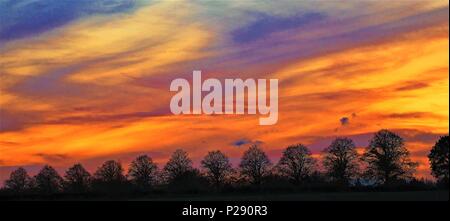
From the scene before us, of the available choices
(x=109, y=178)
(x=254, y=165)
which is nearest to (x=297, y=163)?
(x=254, y=165)

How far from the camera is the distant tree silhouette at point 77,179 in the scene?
9671cm

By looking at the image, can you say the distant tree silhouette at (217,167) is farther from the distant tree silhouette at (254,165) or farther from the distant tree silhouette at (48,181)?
the distant tree silhouette at (48,181)

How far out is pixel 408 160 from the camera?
88.6m

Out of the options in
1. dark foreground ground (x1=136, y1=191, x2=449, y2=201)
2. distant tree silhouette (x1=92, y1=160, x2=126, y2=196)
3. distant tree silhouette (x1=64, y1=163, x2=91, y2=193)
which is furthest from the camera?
distant tree silhouette (x1=64, y1=163, x2=91, y2=193)

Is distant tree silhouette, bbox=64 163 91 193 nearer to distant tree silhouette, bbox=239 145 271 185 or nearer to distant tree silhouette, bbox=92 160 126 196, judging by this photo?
distant tree silhouette, bbox=92 160 126 196

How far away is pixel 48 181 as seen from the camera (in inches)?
3944

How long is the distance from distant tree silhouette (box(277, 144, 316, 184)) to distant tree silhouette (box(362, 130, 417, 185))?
1021 centimetres

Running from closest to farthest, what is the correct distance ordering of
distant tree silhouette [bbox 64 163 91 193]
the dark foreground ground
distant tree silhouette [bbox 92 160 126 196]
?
the dark foreground ground, distant tree silhouette [bbox 92 160 126 196], distant tree silhouette [bbox 64 163 91 193]

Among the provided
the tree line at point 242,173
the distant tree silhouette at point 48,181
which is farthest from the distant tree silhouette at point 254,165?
the distant tree silhouette at point 48,181

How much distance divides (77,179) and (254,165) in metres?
28.1

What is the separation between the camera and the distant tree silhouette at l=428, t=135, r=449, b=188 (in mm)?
83375

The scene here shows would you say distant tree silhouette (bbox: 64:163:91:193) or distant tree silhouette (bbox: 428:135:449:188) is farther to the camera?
distant tree silhouette (bbox: 64:163:91:193)

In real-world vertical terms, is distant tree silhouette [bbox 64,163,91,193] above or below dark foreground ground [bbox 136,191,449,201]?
above

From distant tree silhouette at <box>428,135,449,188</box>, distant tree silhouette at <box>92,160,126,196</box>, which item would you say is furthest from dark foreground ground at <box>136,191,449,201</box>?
distant tree silhouette at <box>92,160,126,196</box>
